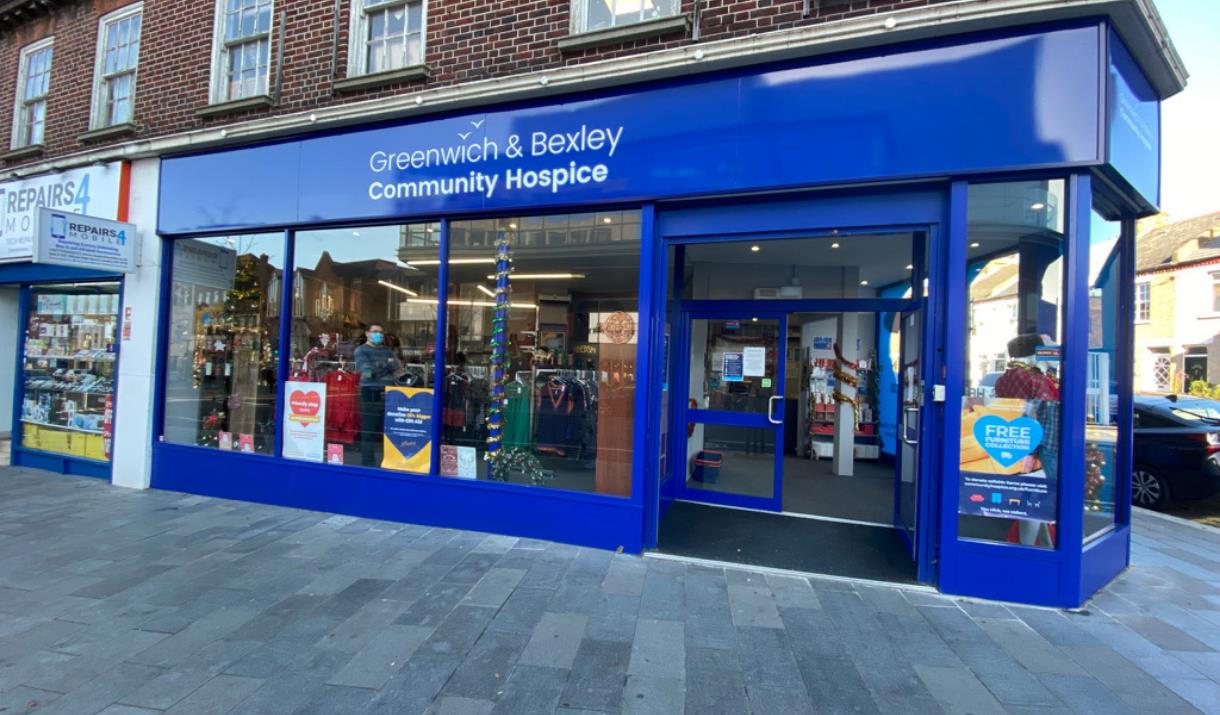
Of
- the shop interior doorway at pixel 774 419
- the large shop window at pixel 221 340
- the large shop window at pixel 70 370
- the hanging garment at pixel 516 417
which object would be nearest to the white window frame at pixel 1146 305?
the shop interior doorway at pixel 774 419

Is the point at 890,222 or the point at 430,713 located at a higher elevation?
the point at 890,222

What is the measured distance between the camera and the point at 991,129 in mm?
3816

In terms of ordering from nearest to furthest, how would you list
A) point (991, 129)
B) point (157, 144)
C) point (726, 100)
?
point (991, 129), point (726, 100), point (157, 144)

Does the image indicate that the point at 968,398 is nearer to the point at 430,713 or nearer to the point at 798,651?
the point at 798,651

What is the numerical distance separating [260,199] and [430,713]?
232 inches

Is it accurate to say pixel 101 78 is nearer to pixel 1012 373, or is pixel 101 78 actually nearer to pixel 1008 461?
pixel 1012 373

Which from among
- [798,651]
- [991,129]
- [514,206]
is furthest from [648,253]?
[798,651]

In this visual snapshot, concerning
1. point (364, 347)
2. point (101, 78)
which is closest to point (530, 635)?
point (364, 347)

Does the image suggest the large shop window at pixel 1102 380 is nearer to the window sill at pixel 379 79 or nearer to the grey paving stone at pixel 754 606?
the grey paving stone at pixel 754 606

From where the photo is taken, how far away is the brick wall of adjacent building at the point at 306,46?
4574 mm

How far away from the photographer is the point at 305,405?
19.7 feet

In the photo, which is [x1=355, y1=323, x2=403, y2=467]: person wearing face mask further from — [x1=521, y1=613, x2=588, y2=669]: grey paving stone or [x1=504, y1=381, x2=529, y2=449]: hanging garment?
[x1=521, y1=613, x2=588, y2=669]: grey paving stone

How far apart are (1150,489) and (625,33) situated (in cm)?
872

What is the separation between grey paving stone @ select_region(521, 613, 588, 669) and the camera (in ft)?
9.99
